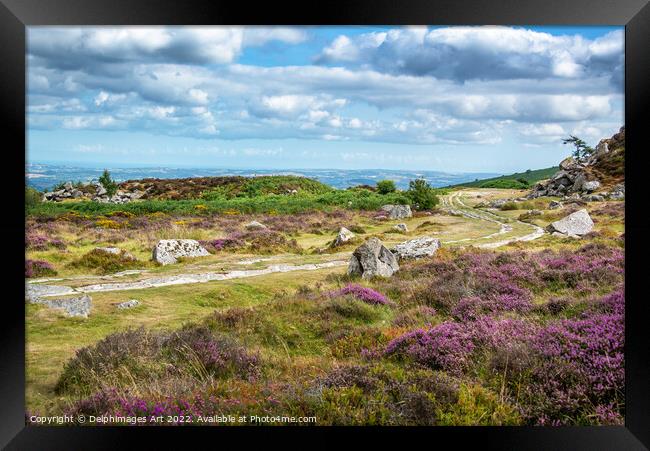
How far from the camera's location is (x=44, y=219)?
10.1m

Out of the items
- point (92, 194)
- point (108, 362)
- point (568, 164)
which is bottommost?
point (108, 362)

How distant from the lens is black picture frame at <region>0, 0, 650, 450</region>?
6820 millimetres

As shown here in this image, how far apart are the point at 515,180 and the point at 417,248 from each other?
3.18 meters

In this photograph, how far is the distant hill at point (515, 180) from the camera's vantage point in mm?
11281

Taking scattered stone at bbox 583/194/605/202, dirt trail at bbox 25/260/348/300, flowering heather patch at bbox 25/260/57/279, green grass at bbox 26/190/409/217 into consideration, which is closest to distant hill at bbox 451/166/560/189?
scattered stone at bbox 583/194/605/202

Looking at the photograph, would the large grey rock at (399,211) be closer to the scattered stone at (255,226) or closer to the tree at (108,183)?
the scattered stone at (255,226)

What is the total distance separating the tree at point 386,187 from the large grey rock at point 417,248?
1.33m

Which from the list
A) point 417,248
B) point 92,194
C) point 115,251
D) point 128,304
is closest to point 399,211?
point 417,248

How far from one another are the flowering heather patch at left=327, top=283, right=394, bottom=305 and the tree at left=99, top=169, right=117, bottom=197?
557 cm
